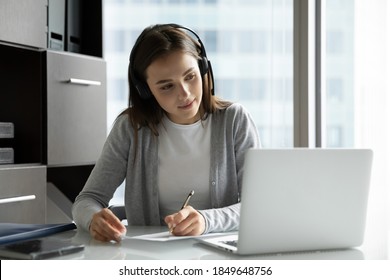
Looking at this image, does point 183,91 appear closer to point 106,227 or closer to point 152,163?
point 152,163

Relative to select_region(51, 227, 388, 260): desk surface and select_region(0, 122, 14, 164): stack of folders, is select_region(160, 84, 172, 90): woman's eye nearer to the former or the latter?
select_region(51, 227, 388, 260): desk surface

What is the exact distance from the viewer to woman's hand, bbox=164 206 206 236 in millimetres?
1303

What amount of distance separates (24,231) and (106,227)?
0.20 metres

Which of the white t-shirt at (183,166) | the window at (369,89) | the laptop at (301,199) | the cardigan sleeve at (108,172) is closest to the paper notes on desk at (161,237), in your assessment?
the laptop at (301,199)

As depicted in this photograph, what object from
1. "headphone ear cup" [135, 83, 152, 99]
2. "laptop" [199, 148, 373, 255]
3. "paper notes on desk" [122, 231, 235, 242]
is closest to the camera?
"laptop" [199, 148, 373, 255]

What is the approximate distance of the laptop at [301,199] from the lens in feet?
3.58

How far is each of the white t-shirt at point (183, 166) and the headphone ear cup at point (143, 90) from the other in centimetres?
14

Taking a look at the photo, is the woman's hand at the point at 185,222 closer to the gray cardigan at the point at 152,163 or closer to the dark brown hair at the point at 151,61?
the gray cardigan at the point at 152,163

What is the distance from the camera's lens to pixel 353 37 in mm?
2320

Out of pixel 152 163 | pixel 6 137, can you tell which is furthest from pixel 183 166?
pixel 6 137

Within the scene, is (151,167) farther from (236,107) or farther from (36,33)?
(36,33)

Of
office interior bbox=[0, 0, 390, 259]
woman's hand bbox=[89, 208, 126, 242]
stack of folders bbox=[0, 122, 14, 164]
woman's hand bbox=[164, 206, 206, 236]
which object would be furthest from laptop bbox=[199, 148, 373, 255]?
stack of folders bbox=[0, 122, 14, 164]

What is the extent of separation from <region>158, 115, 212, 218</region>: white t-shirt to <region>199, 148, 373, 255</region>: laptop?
0.63 metres
